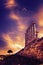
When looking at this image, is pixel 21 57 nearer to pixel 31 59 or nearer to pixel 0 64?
pixel 31 59

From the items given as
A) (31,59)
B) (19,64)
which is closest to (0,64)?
(19,64)

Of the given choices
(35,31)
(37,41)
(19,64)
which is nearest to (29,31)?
(35,31)

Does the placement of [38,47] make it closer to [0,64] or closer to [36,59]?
[36,59]

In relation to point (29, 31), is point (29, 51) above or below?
below

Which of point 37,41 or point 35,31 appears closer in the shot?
point 37,41

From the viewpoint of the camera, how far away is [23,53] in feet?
56.7

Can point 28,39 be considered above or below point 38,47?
above

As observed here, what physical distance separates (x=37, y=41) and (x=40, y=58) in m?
1.60

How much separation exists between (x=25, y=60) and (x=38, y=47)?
70.7 inches

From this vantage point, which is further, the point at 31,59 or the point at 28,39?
the point at 28,39

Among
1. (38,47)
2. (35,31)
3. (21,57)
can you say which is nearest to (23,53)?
(21,57)

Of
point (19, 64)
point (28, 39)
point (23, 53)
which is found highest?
point (28, 39)

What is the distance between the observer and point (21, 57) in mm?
17172

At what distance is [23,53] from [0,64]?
255 cm
